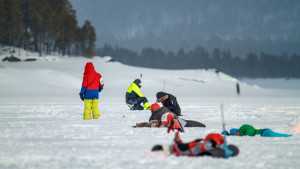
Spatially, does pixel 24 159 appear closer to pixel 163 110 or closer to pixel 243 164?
pixel 243 164

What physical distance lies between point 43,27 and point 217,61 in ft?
379

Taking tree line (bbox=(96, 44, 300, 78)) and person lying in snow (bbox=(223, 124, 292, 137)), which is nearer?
person lying in snow (bbox=(223, 124, 292, 137))

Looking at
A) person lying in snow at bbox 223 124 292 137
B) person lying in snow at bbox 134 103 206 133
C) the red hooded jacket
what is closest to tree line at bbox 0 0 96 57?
the red hooded jacket

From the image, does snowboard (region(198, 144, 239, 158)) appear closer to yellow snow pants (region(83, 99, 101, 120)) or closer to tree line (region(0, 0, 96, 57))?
yellow snow pants (region(83, 99, 101, 120))

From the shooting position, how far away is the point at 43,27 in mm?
62000

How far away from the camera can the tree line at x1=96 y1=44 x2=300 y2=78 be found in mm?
148250

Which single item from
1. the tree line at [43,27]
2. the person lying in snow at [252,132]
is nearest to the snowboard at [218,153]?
the person lying in snow at [252,132]

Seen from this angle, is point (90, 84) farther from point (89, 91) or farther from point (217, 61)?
point (217, 61)

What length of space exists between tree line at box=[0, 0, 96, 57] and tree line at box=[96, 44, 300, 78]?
8075 centimetres

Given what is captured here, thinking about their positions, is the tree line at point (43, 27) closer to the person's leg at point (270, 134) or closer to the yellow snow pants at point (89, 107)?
the yellow snow pants at point (89, 107)

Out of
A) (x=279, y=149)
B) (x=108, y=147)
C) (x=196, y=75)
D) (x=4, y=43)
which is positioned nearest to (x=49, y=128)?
(x=108, y=147)

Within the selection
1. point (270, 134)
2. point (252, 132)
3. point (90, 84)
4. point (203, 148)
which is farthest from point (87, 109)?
point (203, 148)

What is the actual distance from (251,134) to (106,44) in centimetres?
16330

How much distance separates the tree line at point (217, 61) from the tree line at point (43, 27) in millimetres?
80755
